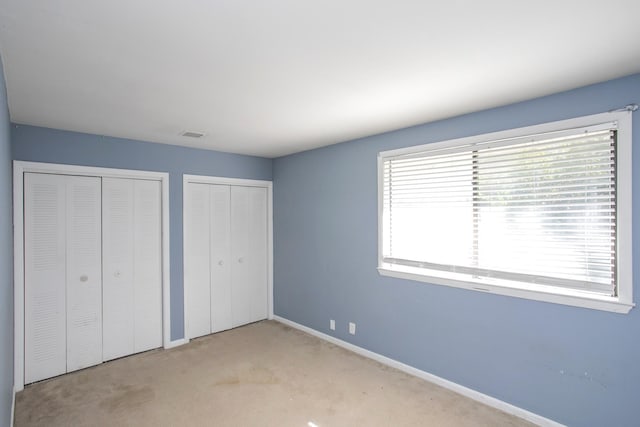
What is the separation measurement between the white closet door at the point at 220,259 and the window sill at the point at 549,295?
2517mm

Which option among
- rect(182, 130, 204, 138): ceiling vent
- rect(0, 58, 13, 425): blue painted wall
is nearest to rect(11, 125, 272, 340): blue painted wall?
rect(182, 130, 204, 138): ceiling vent

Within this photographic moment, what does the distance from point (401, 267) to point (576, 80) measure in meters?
1.99

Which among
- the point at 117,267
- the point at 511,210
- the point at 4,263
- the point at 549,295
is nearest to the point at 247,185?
the point at 117,267

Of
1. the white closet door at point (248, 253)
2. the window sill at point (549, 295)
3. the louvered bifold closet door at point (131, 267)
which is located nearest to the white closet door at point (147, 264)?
the louvered bifold closet door at point (131, 267)

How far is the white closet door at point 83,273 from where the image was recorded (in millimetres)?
3252

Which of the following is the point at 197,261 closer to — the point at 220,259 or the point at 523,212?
the point at 220,259

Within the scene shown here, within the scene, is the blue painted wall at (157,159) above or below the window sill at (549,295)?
above

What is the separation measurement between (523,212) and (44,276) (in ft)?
13.8

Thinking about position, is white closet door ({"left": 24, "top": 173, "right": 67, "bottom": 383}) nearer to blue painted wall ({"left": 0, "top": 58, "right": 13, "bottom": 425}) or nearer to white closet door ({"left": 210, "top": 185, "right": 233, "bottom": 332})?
blue painted wall ({"left": 0, "top": 58, "right": 13, "bottom": 425})

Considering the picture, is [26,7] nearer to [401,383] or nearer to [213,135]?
[213,135]

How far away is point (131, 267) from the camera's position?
362 centimetres

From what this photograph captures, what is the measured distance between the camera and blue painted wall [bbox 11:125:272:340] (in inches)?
121

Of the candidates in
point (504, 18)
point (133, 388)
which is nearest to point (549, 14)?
point (504, 18)

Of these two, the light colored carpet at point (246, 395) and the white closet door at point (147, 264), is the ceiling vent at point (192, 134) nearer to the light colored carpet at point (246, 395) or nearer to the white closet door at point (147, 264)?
the white closet door at point (147, 264)
